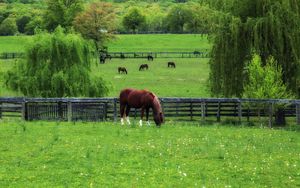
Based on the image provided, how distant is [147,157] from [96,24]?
9442cm

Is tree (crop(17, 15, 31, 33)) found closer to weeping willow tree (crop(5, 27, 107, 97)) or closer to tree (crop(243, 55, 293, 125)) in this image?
weeping willow tree (crop(5, 27, 107, 97))

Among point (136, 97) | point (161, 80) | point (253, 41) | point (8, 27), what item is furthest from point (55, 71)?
point (8, 27)

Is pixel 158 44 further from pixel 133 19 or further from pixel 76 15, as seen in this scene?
pixel 133 19

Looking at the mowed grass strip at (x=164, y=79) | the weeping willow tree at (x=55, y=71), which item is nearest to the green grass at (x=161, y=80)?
the mowed grass strip at (x=164, y=79)

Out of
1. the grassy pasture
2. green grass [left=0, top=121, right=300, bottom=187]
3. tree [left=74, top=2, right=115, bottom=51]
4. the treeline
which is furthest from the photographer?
the treeline

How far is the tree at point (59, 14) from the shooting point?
111 meters

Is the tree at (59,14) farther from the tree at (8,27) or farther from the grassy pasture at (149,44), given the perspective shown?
the tree at (8,27)

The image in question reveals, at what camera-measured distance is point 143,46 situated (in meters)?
119

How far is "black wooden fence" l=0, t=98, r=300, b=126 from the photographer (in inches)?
1057

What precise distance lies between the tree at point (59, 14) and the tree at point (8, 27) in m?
37.3

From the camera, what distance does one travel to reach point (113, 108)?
91.1 ft

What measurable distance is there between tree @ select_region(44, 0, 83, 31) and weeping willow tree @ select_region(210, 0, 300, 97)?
276 feet

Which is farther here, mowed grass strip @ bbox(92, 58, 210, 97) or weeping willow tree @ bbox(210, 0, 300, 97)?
mowed grass strip @ bbox(92, 58, 210, 97)

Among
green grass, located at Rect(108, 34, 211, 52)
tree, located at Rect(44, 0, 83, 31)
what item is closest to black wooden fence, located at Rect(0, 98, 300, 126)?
green grass, located at Rect(108, 34, 211, 52)
